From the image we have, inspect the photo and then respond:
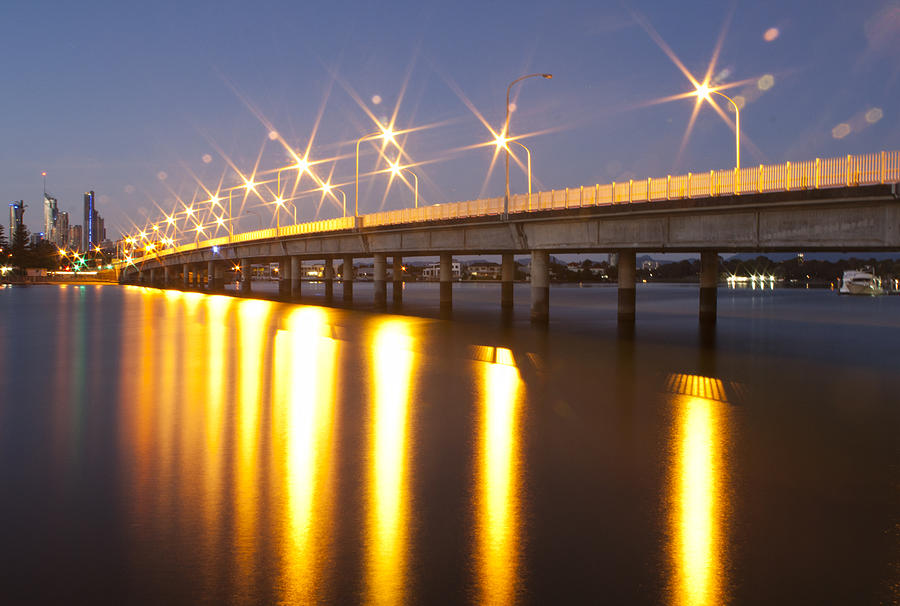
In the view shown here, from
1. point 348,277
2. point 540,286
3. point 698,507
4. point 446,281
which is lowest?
point 698,507

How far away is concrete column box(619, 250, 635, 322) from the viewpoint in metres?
46.7

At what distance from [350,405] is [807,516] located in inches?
418

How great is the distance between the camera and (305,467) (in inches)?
424

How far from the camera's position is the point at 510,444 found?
12.4 meters

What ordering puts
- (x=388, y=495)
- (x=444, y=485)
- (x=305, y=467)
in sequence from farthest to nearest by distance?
(x=305, y=467) → (x=444, y=485) → (x=388, y=495)

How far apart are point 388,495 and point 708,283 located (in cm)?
4838

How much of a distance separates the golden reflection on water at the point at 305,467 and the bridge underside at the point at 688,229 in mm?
20152

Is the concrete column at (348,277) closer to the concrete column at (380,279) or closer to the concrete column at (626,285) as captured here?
the concrete column at (380,279)

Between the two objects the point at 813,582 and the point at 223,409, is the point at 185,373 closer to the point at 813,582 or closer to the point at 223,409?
the point at 223,409

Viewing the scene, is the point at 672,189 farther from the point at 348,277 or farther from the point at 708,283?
the point at 348,277

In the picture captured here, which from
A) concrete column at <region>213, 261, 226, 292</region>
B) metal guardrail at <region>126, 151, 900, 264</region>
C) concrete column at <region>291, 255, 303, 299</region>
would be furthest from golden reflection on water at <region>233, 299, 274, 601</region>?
concrete column at <region>213, 261, 226, 292</region>

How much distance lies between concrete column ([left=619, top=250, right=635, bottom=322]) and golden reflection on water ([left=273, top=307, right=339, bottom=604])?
28.0m

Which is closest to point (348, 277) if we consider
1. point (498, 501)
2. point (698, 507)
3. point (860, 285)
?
point (498, 501)

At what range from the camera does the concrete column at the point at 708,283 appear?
50.5 metres
